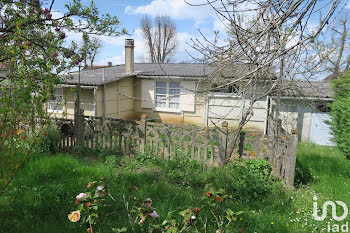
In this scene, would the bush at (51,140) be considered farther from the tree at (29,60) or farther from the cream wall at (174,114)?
the cream wall at (174,114)

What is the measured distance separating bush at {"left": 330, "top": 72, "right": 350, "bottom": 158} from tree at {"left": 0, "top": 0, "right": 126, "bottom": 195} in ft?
27.3

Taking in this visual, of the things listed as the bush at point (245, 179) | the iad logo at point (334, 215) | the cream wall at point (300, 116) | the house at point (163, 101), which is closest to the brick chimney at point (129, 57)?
the house at point (163, 101)

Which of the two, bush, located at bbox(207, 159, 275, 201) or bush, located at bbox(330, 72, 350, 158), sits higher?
bush, located at bbox(330, 72, 350, 158)

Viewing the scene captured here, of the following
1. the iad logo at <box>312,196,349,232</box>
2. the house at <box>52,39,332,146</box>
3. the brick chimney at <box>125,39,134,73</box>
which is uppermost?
the brick chimney at <box>125,39,134,73</box>

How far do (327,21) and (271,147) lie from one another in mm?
3937

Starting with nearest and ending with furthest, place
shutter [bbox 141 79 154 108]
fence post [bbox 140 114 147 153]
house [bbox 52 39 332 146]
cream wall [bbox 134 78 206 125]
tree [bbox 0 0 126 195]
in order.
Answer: tree [bbox 0 0 126 195] < fence post [bbox 140 114 147 153] < house [bbox 52 39 332 146] < cream wall [bbox 134 78 206 125] < shutter [bbox 141 79 154 108]

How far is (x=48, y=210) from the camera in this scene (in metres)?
3.94

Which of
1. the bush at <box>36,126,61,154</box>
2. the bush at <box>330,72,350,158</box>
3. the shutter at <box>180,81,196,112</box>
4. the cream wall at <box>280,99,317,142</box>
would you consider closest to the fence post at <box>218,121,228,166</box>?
the bush at <box>36,126,61,154</box>

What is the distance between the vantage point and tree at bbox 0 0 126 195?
3.51 meters

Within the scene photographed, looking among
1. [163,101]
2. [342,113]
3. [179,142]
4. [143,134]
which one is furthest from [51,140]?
[342,113]

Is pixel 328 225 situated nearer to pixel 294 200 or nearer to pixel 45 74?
pixel 294 200

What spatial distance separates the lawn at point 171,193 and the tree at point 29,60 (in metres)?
0.54

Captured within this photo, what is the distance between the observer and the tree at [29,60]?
3508 millimetres

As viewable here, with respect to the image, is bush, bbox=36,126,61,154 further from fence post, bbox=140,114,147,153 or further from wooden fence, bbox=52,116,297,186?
fence post, bbox=140,114,147,153
